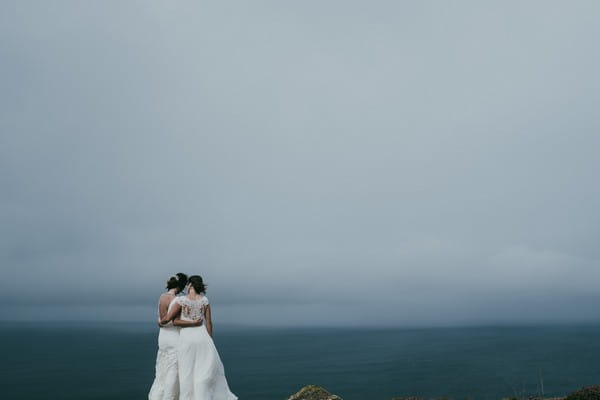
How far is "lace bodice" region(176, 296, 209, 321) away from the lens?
12781 millimetres

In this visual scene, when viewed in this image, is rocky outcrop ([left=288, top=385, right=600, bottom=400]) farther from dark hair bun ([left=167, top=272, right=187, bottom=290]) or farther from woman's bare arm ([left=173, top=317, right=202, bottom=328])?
dark hair bun ([left=167, top=272, right=187, bottom=290])

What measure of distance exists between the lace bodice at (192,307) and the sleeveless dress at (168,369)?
91cm

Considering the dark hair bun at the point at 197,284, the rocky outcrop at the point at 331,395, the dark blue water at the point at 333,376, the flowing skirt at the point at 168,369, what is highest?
the dark hair bun at the point at 197,284

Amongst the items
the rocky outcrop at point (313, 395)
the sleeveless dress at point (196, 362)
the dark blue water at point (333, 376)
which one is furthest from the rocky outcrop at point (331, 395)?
the dark blue water at point (333, 376)

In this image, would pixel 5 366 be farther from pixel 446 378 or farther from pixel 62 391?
pixel 446 378

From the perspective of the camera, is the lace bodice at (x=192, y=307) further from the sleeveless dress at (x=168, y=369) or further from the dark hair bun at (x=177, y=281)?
the sleeveless dress at (x=168, y=369)

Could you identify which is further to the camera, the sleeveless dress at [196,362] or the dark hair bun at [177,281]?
the dark hair bun at [177,281]

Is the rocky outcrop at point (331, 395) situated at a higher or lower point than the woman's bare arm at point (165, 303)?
lower

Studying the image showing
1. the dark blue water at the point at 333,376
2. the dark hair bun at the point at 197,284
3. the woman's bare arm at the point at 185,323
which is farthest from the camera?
the dark blue water at the point at 333,376

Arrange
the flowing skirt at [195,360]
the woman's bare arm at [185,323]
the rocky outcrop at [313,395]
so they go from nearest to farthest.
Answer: the woman's bare arm at [185,323] → the flowing skirt at [195,360] → the rocky outcrop at [313,395]

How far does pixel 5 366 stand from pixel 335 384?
4006 inches

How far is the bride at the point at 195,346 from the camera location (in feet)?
42.1

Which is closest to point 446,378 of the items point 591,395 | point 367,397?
point 367,397

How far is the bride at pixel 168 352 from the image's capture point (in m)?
13.3
